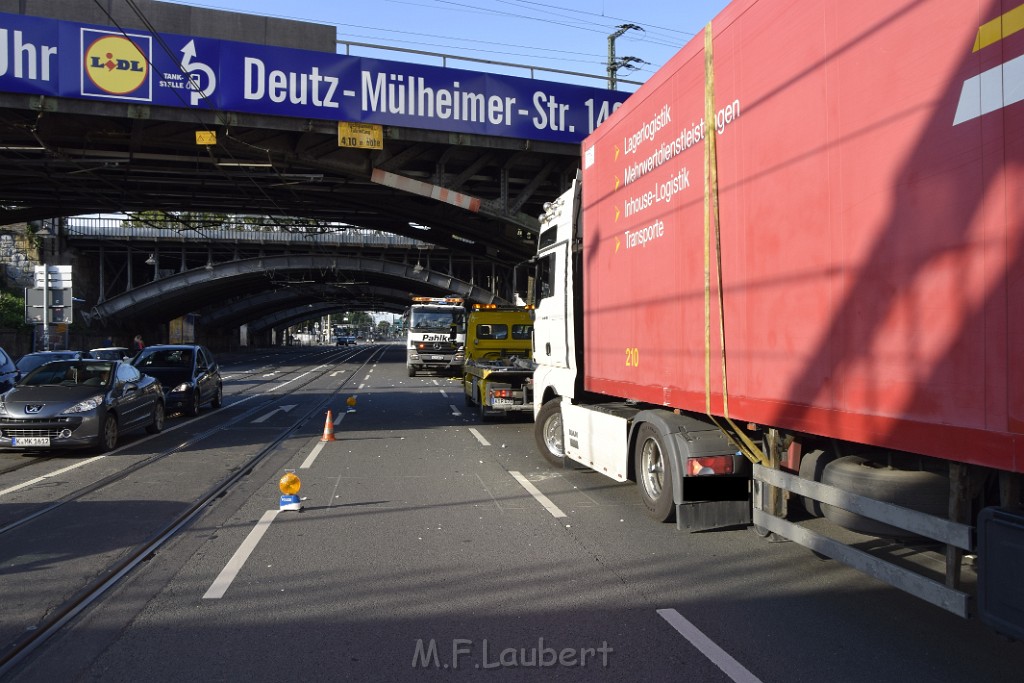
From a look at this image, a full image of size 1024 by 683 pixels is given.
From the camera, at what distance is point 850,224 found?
438 cm

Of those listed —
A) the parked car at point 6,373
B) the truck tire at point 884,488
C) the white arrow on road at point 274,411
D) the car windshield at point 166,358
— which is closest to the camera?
the truck tire at point 884,488

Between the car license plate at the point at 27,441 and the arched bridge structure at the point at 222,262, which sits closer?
the car license plate at the point at 27,441

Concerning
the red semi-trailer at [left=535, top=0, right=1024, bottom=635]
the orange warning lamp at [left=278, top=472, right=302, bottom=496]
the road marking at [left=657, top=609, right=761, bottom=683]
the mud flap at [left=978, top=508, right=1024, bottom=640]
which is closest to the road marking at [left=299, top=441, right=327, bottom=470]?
the orange warning lamp at [left=278, top=472, right=302, bottom=496]

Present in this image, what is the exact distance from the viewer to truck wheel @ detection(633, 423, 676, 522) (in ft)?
22.1

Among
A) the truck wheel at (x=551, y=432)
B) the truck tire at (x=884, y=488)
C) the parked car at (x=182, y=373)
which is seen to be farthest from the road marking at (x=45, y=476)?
the truck tire at (x=884, y=488)

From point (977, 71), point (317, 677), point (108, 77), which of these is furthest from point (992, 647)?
point (108, 77)

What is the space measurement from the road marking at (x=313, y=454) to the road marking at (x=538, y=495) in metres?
2.91

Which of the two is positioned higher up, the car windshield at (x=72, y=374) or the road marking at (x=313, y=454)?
the car windshield at (x=72, y=374)

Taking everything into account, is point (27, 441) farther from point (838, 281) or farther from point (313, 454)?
point (838, 281)

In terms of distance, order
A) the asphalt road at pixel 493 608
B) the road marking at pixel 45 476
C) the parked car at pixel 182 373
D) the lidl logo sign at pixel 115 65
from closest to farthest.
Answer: the asphalt road at pixel 493 608
the road marking at pixel 45 476
the lidl logo sign at pixel 115 65
the parked car at pixel 182 373

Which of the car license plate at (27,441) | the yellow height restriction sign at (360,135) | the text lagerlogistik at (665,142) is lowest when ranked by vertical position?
the car license plate at (27,441)

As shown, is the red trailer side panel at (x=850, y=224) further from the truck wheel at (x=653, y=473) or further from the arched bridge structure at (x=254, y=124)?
the arched bridge structure at (x=254, y=124)

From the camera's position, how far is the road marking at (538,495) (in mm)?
7629

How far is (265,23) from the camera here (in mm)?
18000
